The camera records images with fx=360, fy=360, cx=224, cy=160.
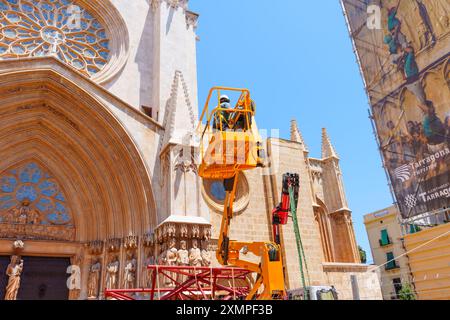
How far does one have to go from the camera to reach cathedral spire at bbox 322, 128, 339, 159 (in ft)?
60.2

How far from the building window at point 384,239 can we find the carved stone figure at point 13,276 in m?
25.6

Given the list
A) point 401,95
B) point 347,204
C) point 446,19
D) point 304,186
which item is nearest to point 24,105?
point 304,186

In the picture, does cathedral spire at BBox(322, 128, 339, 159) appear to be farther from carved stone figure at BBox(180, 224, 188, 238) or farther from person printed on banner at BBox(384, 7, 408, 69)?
carved stone figure at BBox(180, 224, 188, 238)

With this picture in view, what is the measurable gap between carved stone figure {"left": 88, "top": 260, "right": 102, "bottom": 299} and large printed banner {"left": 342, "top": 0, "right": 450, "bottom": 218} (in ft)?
30.4

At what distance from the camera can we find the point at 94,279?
990cm

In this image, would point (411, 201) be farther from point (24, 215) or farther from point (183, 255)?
point (24, 215)

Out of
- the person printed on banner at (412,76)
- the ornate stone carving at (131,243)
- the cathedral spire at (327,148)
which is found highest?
the cathedral spire at (327,148)

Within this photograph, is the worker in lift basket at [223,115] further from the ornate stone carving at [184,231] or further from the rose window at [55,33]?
the rose window at [55,33]

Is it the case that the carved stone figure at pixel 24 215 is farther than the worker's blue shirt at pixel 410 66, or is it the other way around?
the worker's blue shirt at pixel 410 66

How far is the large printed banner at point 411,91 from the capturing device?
406 inches

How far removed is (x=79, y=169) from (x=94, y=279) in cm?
323

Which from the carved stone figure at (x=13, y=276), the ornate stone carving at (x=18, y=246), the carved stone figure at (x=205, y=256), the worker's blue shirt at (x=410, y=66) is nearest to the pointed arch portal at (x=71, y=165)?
the ornate stone carving at (x=18, y=246)

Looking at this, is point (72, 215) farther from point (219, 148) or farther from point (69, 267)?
point (219, 148)

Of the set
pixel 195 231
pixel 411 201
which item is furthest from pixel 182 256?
pixel 411 201
